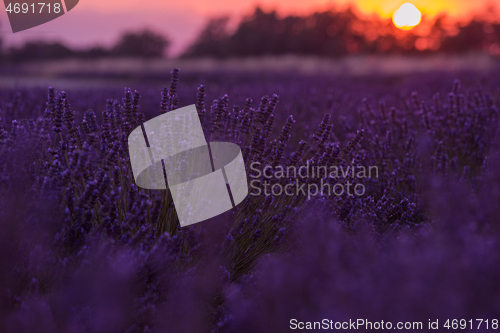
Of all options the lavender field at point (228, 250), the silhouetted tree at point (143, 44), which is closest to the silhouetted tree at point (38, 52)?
the silhouetted tree at point (143, 44)

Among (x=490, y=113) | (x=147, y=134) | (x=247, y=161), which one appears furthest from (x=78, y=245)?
(x=490, y=113)

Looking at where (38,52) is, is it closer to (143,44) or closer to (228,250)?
(143,44)

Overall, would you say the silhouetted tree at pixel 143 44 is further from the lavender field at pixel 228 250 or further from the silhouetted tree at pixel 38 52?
the lavender field at pixel 228 250

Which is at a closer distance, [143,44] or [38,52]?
[38,52]

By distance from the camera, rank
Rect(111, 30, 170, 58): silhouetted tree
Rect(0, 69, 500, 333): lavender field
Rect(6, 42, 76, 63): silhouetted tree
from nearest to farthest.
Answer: Rect(0, 69, 500, 333): lavender field < Rect(6, 42, 76, 63): silhouetted tree < Rect(111, 30, 170, 58): silhouetted tree

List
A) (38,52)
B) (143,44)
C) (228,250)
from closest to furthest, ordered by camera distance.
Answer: (228,250) < (38,52) < (143,44)

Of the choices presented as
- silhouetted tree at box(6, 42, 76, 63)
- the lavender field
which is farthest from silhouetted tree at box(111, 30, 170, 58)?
the lavender field

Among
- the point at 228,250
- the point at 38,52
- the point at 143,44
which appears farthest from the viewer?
the point at 143,44

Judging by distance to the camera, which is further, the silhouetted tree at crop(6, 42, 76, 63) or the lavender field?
the silhouetted tree at crop(6, 42, 76, 63)

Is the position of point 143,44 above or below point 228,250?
above

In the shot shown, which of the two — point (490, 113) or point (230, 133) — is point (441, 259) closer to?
point (230, 133)

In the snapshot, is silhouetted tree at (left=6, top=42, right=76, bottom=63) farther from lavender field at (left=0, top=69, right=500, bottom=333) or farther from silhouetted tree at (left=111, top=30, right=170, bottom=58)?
lavender field at (left=0, top=69, right=500, bottom=333)

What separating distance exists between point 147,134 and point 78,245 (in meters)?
0.68

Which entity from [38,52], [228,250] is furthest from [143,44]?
[228,250]
